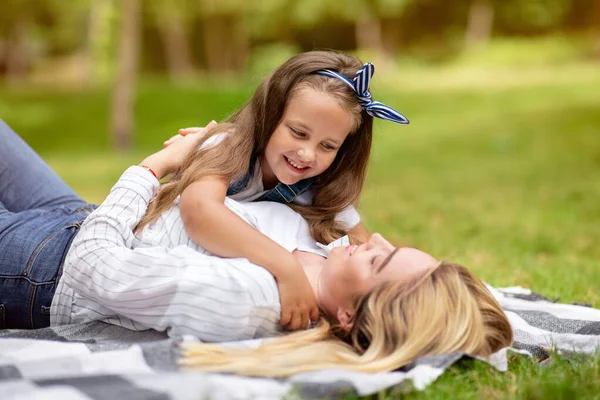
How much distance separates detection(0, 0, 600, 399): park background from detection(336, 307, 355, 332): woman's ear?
1.14ft

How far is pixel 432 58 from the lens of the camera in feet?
72.9

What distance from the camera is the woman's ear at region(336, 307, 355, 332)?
99.5 inches

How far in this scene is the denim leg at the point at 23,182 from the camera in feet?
11.5

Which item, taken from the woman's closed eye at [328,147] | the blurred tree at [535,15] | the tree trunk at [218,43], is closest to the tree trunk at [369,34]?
the blurred tree at [535,15]

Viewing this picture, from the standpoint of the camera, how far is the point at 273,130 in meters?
3.00

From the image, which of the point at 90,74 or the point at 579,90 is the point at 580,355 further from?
the point at 90,74

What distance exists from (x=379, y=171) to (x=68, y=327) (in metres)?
8.07

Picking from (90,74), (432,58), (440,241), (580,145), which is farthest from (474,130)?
(90,74)

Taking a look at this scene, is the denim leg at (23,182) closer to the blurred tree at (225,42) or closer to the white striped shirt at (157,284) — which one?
the white striped shirt at (157,284)

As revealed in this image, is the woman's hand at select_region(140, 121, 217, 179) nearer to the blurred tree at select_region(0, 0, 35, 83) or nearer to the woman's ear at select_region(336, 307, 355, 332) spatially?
the woman's ear at select_region(336, 307, 355, 332)

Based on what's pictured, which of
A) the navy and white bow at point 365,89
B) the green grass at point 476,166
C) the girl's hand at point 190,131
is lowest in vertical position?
the green grass at point 476,166

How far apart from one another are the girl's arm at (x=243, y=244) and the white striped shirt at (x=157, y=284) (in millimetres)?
41

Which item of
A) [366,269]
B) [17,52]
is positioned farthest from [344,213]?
[17,52]

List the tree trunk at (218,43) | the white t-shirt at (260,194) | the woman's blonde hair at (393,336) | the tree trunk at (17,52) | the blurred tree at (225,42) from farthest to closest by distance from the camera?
1. the tree trunk at (218,43)
2. the blurred tree at (225,42)
3. the tree trunk at (17,52)
4. the white t-shirt at (260,194)
5. the woman's blonde hair at (393,336)
